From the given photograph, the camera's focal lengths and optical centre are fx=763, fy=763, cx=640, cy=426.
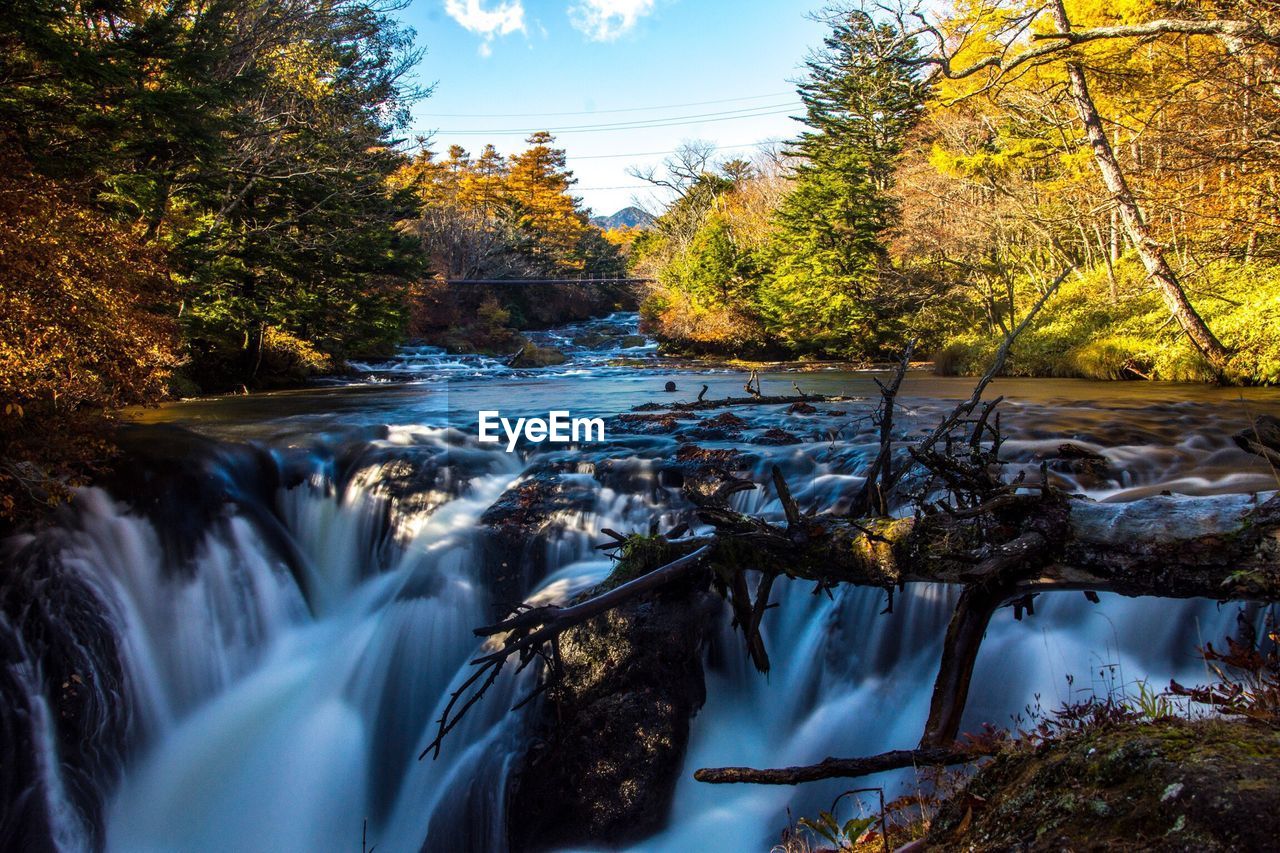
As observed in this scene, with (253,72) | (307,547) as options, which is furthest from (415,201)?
(307,547)

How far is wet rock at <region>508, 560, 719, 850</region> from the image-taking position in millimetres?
5039

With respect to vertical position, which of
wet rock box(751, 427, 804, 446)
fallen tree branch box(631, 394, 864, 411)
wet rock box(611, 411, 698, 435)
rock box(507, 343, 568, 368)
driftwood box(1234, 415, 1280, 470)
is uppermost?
rock box(507, 343, 568, 368)

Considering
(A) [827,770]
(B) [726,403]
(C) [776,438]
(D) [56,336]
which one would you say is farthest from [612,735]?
(B) [726,403]

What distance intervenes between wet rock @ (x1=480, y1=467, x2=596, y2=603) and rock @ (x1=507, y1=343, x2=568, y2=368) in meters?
21.5

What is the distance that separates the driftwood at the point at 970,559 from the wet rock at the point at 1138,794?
1.42ft

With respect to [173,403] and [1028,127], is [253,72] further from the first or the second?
[1028,127]

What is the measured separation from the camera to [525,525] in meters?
8.02

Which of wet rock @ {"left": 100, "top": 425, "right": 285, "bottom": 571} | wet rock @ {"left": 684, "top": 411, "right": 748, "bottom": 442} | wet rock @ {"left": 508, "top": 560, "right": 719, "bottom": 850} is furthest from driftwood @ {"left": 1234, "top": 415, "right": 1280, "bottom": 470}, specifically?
wet rock @ {"left": 100, "top": 425, "right": 285, "bottom": 571}

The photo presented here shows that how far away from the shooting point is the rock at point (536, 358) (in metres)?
30.6

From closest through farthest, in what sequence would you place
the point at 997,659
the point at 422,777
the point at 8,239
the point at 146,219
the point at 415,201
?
the point at 997,659 < the point at 422,777 < the point at 8,239 < the point at 146,219 < the point at 415,201

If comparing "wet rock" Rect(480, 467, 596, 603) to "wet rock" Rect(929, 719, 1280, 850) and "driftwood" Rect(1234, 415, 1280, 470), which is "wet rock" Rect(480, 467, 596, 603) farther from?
"wet rock" Rect(929, 719, 1280, 850)

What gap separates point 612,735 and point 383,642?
3.09m

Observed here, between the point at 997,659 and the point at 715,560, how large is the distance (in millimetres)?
3659

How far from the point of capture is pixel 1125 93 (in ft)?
56.0
